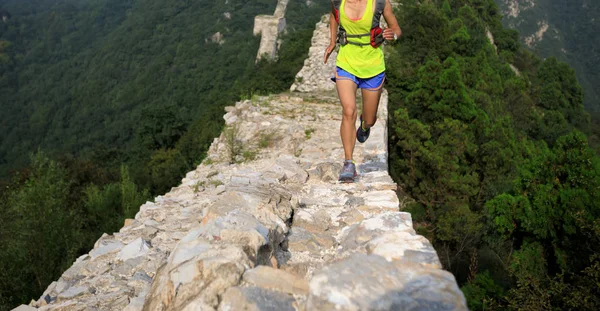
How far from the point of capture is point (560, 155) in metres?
7.74

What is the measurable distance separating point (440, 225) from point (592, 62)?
69.6 meters

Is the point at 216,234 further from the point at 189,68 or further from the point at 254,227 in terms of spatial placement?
the point at 189,68

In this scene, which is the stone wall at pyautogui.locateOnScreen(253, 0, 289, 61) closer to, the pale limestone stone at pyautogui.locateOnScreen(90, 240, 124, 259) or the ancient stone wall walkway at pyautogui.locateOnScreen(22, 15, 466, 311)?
the ancient stone wall walkway at pyautogui.locateOnScreen(22, 15, 466, 311)

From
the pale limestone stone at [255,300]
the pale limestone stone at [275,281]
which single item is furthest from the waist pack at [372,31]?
the pale limestone stone at [255,300]

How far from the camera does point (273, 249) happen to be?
2492 millimetres

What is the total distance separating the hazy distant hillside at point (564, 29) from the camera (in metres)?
65.0

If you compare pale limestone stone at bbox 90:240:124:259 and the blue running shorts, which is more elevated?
the blue running shorts

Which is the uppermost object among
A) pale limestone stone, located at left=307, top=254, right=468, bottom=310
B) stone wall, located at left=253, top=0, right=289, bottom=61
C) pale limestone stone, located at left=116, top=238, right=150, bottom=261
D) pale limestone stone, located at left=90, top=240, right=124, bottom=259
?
pale limestone stone, located at left=307, top=254, right=468, bottom=310

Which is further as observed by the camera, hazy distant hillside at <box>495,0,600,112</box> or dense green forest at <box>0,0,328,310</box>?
hazy distant hillside at <box>495,0,600,112</box>

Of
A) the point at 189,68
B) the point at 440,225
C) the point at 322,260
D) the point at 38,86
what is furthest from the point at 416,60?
the point at 38,86

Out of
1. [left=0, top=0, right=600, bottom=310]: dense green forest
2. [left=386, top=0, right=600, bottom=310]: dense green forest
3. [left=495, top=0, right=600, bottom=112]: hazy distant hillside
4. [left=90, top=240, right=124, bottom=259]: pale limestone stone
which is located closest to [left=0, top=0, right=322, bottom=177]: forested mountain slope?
[left=0, top=0, right=600, bottom=310]: dense green forest

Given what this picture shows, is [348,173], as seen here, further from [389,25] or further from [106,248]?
[106,248]

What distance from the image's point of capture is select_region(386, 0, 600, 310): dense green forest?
21.4 feet

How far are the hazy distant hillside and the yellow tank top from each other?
218 feet
